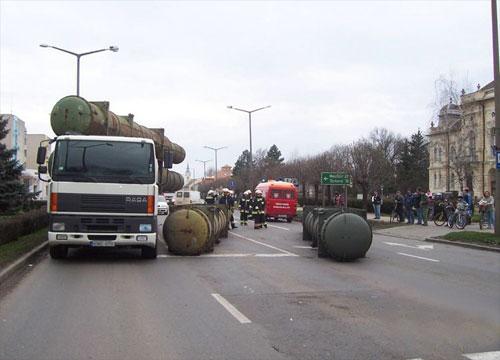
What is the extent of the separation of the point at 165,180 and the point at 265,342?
39.3 feet

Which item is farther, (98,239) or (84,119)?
(84,119)

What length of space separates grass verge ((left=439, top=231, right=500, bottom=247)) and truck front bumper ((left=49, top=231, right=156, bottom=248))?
1125 cm

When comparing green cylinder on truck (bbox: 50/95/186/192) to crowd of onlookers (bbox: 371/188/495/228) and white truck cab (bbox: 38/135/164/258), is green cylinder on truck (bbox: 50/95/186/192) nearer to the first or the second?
white truck cab (bbox: 38/135/164/258)

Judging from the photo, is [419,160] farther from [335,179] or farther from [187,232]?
[187,232]

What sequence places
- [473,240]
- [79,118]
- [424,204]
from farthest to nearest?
1. [424,204]
2. [473,240]
3. [79,118]

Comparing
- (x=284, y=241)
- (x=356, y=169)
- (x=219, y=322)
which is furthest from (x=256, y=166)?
(x=219, y=322)

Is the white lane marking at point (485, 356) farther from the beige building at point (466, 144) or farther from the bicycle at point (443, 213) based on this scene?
the bicycle at point (443, 213)

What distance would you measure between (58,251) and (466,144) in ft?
136

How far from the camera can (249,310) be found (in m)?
7.94

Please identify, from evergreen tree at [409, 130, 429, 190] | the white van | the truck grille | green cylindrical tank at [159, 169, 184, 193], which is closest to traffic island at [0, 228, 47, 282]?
the truck grille

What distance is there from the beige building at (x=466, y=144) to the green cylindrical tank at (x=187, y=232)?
11.6 m

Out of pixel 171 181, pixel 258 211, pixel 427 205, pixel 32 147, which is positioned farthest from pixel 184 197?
pixel 32 147

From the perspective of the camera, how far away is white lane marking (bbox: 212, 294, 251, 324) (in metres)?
7.31

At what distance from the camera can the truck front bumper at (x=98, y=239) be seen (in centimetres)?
1239
